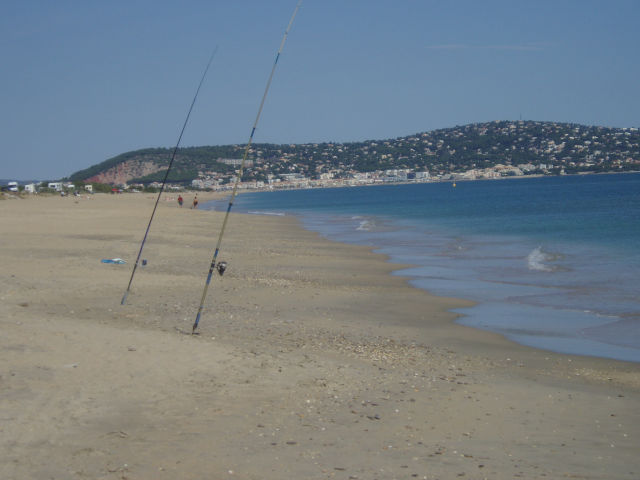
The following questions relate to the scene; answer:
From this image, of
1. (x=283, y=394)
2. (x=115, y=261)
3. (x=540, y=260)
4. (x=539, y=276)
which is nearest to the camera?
(x=283, y=394)

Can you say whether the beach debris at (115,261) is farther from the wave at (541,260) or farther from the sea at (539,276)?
the wave at (541,260)

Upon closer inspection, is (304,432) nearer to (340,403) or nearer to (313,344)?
(340,403)

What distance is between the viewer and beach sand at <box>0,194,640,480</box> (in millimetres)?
5148

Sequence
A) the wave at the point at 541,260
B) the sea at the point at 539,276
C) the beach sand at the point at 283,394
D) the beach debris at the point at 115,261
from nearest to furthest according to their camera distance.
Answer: the beach sand at the point at 283,394 → the sea at the point at 539,276 → the beach debris at the point at 115,261 → the wave at the point at 541,260

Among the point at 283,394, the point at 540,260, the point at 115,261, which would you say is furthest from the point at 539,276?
the point at 283,394

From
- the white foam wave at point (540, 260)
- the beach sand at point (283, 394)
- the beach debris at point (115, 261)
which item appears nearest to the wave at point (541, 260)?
the white foam wave at point (540, 260)

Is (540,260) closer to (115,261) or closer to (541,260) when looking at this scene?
(541,260)

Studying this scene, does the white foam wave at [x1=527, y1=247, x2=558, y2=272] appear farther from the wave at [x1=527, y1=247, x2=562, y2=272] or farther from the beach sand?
the beach sand

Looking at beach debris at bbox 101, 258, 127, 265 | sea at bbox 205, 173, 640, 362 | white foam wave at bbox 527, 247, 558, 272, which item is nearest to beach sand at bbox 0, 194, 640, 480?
sea at bbox 205, 173, 640, 362

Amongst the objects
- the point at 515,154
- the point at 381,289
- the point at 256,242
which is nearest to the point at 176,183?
the point at 515,154

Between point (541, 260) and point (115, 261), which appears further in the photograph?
point (541, 260)

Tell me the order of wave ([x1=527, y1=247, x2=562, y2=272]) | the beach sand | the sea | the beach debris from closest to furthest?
the beach sand
the sea
the beach debris
wave ([x1=527, y1=247, x2=562, y2=272])

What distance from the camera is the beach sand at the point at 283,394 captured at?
5.15 meters

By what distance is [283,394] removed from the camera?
6.63 m
